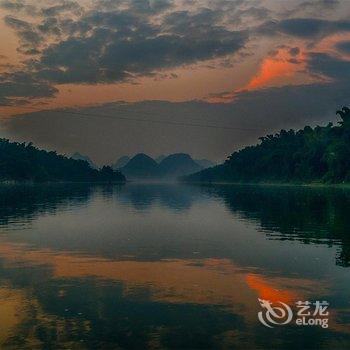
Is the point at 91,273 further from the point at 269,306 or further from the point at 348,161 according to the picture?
the point at 348,161

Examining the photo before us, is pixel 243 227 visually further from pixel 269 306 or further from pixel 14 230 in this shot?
pixel 269 306

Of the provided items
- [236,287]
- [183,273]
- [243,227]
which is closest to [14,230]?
[243,227]

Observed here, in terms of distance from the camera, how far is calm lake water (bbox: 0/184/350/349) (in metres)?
12.8

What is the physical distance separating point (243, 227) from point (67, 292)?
76.8ft

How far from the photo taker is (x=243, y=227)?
39.2 metres

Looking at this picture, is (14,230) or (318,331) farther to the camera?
(14,230)

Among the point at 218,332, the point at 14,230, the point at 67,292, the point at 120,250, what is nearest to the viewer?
the point at 218,332

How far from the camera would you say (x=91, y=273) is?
826 inches

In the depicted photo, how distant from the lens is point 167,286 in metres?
18.6

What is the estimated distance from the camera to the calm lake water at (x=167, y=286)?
12.8 meters

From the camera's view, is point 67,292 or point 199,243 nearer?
→ point 67,292

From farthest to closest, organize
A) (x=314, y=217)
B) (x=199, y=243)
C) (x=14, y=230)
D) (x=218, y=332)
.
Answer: (x=314, y=217) < (x=14, y=230) < (x=199, y=243) < (x=218, y=332)

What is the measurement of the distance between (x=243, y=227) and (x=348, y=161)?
129070 mm

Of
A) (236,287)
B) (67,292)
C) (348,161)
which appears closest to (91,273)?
(67,292)
